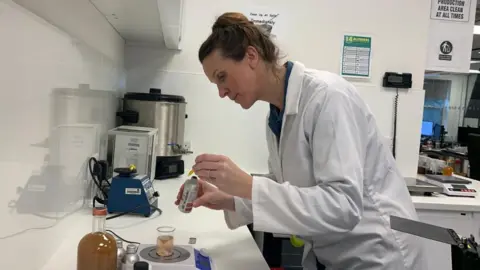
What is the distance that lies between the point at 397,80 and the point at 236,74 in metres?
1.78

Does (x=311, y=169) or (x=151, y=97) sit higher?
(x=151, y=97)

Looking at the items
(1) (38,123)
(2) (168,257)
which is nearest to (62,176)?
(1) (38,123)

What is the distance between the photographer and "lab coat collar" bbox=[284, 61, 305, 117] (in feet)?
3.76

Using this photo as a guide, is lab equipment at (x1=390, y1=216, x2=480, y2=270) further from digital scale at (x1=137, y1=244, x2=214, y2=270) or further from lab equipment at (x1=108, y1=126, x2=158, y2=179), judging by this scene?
lab equipment at (x1=108, y1=126, x2=158, y2=179)

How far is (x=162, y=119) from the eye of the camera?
2.35 meters

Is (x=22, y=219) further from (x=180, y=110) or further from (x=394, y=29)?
(x=394, y=29)

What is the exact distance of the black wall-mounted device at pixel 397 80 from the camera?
2654 millimetres

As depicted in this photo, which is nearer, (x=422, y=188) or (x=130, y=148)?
(x=130, y=148)

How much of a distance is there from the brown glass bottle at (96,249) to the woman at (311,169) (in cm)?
30

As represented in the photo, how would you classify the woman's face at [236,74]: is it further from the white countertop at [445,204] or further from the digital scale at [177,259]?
the white countertop at [445,204]

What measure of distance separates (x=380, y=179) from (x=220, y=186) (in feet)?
1.48

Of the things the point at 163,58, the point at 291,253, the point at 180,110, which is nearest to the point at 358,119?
the point at 180,110

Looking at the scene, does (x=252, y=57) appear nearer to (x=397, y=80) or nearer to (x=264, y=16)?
(x=264, y=16)

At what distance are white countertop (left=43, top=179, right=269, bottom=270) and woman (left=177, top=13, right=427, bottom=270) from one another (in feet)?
0.29
